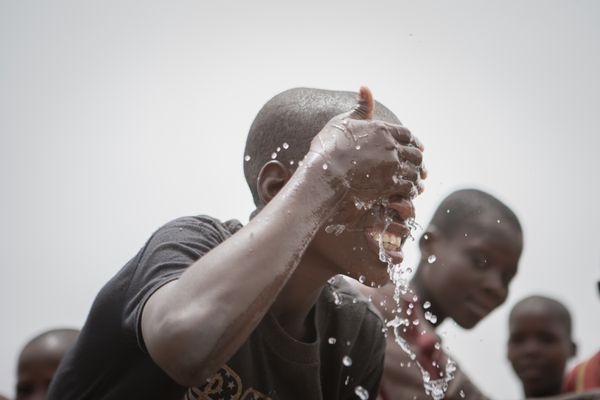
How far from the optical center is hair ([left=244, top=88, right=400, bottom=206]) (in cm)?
229

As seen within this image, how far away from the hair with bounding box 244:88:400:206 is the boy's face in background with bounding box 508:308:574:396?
102 inches

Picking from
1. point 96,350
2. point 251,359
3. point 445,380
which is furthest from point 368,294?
point 96,350

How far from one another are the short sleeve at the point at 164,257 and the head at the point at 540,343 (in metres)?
2.84

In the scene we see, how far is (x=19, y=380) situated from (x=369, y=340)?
2.28m

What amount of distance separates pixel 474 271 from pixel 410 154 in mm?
1848

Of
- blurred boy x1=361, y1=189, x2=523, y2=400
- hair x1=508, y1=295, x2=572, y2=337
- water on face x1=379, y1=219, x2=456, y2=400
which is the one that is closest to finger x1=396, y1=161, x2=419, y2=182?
water on face x1=379, y1=219, x2=456, y2=400

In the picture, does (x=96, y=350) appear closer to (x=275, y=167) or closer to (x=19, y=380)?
(x=275, y=167)

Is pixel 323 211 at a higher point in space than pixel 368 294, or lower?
higher

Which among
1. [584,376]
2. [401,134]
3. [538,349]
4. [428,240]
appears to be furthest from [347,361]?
[538,349]

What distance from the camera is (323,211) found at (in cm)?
178

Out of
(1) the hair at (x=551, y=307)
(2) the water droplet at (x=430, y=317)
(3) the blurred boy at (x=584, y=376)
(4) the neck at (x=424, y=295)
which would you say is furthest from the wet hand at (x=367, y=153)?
(1) the hair at (x=551, y=307)

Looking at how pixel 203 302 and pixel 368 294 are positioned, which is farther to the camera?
pixel 368 294

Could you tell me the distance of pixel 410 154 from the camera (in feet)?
6.42

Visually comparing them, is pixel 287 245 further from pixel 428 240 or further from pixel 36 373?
pixel 36 373
